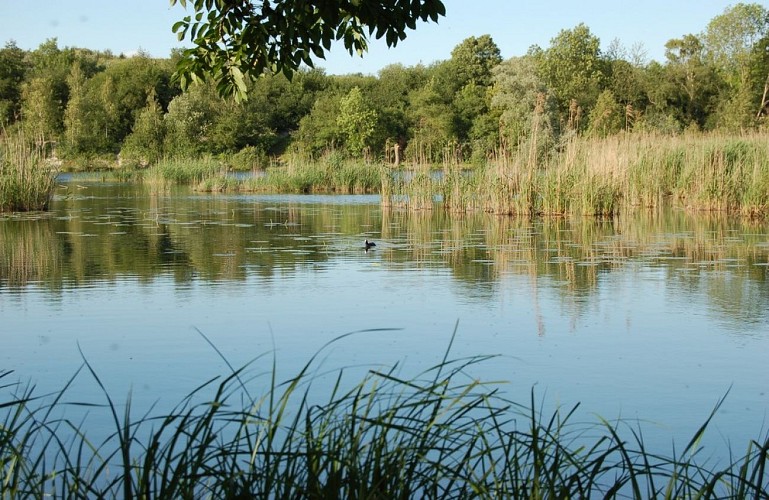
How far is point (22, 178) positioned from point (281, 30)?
1402cm

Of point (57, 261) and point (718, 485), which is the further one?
point (57, 261)

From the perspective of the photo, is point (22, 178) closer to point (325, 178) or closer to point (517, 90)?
point (325, 178)

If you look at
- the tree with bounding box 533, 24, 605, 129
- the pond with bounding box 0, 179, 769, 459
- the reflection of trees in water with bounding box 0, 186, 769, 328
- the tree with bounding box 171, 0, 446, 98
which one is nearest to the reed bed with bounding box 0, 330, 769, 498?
the pond with bounding box 0, 179, 769, 459

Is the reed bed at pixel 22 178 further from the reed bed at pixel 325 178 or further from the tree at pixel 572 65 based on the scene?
the tree at pixel 572 65

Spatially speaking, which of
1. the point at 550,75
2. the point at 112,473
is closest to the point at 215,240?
the point at 112,473

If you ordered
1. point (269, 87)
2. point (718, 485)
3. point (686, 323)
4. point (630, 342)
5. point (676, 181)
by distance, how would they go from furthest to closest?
point (269, 87) < point (676, 181) < point (686, 323) < point (630, 342) < point (718, 485)

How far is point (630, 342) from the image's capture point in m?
5.77

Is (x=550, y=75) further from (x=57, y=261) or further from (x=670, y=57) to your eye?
(x=57, y=261)

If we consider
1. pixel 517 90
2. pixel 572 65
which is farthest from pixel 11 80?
pixel 572 65

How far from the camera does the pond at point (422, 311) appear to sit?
183 inches

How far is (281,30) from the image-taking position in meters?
4.14

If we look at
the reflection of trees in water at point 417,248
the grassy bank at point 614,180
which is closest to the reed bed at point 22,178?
the reflection of trees in water at point 417,248

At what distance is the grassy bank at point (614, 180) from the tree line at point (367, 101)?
28074 millimetres

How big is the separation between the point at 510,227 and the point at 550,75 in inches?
2052
